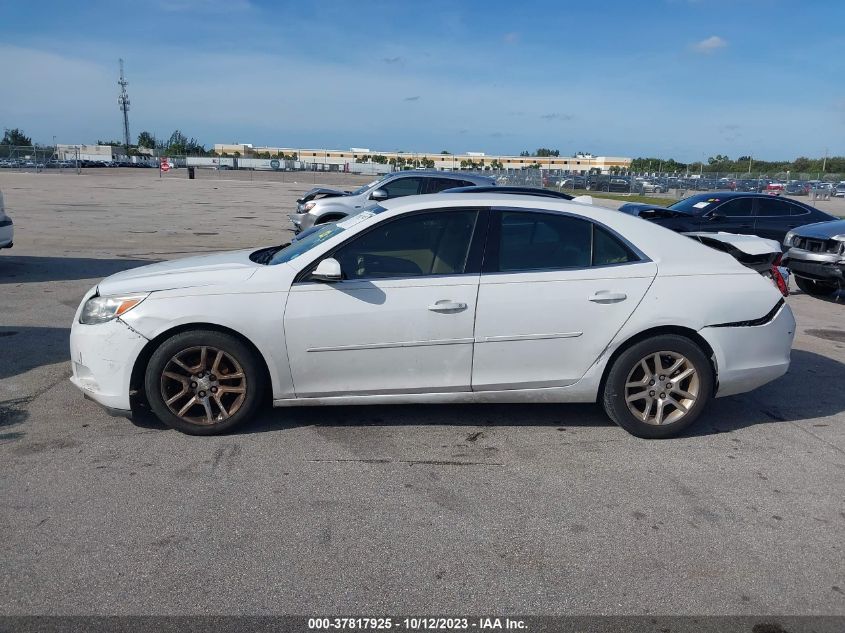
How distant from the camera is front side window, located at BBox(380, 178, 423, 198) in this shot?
15.8m

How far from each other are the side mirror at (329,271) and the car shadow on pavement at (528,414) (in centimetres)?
109

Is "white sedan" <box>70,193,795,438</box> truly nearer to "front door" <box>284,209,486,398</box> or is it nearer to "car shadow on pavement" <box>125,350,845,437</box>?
"front door" <box>284,209,486,398</box>

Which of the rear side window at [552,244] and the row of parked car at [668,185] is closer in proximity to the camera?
the rear side window at [552,244]

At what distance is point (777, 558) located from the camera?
351 cm

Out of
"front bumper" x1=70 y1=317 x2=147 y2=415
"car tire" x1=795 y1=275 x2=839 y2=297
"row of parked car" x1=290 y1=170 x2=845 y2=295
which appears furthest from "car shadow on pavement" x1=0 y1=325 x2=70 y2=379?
"car tire" x1=795 y1=275 x2=839 y2=297

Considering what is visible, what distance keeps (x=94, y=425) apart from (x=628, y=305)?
12.1ft

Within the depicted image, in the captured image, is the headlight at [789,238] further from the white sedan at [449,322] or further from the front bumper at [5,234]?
the front bumper at [5,234]

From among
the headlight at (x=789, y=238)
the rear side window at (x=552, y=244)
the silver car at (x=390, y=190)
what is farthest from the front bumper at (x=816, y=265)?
the rear side window at (x=552, y=244)

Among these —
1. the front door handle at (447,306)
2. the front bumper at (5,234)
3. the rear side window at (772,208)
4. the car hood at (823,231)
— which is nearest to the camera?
the front door handle at (447,306)

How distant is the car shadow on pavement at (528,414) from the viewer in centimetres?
509

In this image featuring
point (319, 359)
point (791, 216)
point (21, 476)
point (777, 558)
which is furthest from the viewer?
point (791, 216)

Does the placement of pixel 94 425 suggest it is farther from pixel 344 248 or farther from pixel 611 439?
pixel 611 439

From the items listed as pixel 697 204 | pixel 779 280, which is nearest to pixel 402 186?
pixel 697 204

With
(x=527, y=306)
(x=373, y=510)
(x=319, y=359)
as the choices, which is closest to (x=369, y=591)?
(x=373, y=510)
